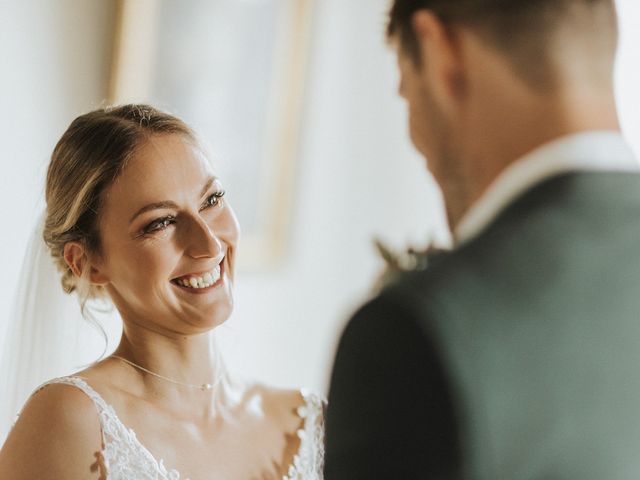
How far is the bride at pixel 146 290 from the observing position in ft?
4.63

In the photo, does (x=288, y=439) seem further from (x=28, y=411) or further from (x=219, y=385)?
(x=28, y=411)

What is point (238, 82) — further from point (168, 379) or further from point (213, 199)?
point (168, 379)

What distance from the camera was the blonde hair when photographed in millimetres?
1450

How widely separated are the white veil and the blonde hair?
0.33 ft

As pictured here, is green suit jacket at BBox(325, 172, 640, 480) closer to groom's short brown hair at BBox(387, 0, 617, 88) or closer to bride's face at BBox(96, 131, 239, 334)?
groom's short brown hair at BBox(387, 0, 617, 88)

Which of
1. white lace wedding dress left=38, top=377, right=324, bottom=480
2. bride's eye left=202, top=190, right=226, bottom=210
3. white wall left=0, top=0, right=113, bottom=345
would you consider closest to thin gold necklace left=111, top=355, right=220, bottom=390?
white lace wedding dress left=38, top=377, right=324, bottom=480

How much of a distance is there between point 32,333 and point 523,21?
51.2 inches

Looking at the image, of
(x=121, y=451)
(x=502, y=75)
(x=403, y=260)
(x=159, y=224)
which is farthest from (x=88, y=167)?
(x=502, y=75)

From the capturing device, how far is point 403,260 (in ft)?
2.31

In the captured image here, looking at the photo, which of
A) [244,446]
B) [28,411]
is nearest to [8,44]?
[28,411]

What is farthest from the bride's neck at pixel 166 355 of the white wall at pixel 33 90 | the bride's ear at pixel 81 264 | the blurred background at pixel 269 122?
the white wall at pixel 33 90

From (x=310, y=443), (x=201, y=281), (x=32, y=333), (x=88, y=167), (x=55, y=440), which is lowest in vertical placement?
(x=310, y=443)

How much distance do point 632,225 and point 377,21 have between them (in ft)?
8.45

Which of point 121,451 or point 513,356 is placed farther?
point 121,451
